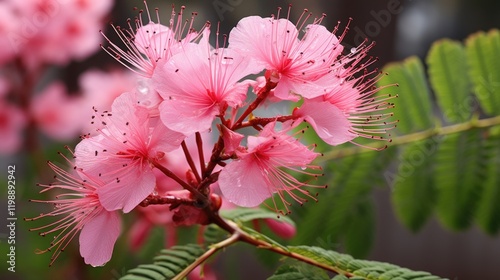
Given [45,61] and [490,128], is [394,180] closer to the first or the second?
[490,128]

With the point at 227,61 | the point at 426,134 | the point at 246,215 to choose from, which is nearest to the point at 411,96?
the point at 426,134

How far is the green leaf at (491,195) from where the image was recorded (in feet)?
2.30

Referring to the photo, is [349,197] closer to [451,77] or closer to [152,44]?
[451,77]

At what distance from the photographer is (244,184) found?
0.36 meters

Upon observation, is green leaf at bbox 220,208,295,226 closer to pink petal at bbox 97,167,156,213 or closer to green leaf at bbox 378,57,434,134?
pink petal at bbox 97,167,156,213

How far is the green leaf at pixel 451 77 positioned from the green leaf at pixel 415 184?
41 millimetres

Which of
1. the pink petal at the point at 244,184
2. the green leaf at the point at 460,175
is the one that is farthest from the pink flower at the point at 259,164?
the green leaf at the point at 460,175

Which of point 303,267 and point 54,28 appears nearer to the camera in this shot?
point 303,267

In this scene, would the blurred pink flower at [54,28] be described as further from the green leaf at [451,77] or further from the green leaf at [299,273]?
the green leaf at [299,273]

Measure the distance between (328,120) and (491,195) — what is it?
0.40m

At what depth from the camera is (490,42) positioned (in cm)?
69

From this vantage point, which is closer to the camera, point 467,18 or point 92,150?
point 92,150

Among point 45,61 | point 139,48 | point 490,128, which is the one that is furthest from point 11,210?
point 490,128

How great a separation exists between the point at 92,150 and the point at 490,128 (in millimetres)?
478
